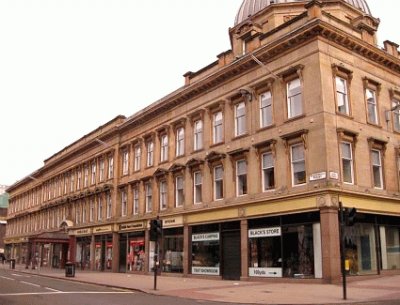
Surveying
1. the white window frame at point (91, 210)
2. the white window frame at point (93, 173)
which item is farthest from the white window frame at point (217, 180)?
the white window frame at point (93, 173)

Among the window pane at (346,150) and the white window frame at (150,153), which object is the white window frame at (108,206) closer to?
the white window frame at (150,153)

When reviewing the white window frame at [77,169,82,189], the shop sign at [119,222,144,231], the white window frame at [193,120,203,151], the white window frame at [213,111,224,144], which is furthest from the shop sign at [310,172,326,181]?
the white window frame at [77,169,82,189]

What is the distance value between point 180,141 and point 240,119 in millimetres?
6954

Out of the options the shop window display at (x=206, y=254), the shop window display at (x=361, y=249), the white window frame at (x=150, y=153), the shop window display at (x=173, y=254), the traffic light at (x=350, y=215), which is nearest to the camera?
the traffic light at (x=350, y=215)

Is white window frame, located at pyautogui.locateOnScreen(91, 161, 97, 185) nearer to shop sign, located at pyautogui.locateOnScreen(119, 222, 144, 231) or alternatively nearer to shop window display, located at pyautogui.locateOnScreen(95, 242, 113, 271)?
shop window display, located at pyautogui.locateOnScreen(95, 242, 113, 271)

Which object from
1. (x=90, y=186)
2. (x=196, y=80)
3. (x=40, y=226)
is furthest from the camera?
(x=40, y=226)

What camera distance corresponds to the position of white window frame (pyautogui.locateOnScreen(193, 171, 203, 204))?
32.2 m

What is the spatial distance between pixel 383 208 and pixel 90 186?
102 ft

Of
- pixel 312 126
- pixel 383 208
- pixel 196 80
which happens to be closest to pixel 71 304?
pixel 312 126

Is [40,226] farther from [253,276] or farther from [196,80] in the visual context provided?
[253,276]

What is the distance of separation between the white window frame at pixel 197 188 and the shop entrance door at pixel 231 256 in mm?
3880

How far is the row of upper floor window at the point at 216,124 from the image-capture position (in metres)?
25.9

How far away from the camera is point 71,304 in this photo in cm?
1562

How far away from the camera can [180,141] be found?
116 feet
